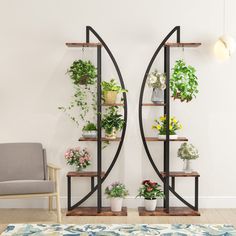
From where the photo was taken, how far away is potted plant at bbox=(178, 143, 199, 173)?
6.08m

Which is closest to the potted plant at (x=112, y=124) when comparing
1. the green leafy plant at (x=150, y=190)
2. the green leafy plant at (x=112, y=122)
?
the green leafy plant at (x=112, y=122)

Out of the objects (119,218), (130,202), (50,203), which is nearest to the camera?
(119,218)

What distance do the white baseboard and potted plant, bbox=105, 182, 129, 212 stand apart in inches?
10.5

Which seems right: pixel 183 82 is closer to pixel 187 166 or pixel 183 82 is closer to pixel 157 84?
pixel 157 84

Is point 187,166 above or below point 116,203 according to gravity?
above

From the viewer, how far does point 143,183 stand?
242 inches

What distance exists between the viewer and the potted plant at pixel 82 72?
6.00 m

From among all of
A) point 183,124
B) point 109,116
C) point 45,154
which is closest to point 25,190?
point 45,154

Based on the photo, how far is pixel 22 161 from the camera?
19.9ft

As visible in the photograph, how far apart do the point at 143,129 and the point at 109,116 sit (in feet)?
1.67

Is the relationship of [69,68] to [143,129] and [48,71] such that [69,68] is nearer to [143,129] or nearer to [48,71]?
[48,71]

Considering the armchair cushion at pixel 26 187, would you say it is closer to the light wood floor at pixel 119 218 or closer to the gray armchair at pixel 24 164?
the gray armchair at pixel 24 164

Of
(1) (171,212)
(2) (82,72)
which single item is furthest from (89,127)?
(1) (171,212)

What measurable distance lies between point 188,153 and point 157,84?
0.85 meters
